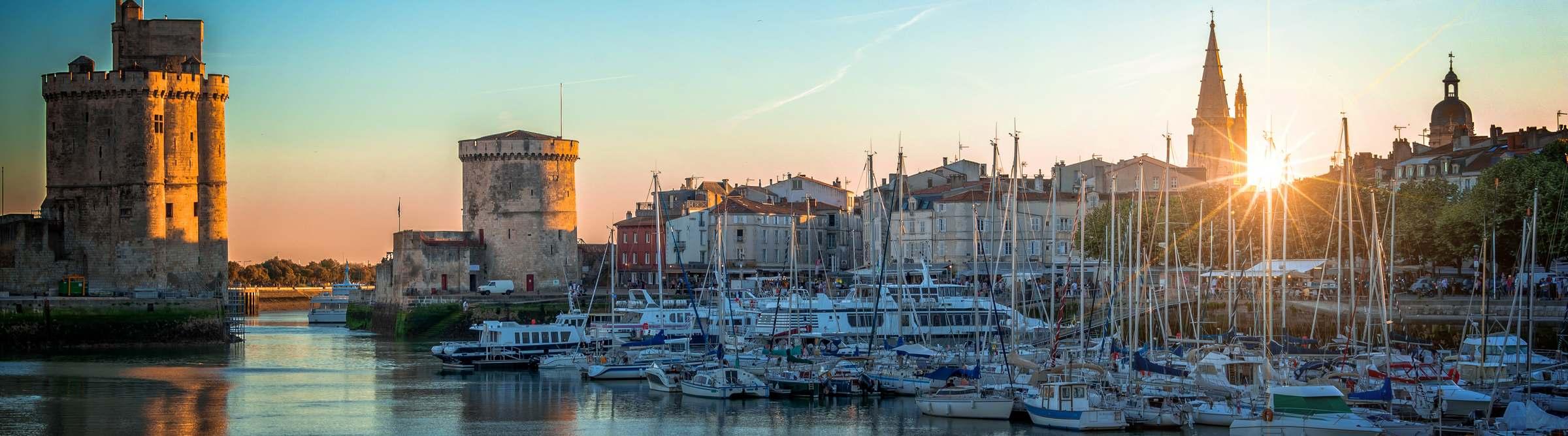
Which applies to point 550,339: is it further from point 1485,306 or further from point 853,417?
point 1485,306

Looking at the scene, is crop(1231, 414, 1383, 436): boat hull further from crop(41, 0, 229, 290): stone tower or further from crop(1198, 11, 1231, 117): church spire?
crop(1198, 11, 1231, 117): church spire

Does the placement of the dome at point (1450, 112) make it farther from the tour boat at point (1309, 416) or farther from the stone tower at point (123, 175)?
the tour boat at point (1309, 416)

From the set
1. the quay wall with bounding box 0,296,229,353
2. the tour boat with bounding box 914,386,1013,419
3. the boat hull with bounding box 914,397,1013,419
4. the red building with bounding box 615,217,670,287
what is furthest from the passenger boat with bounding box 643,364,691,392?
the red building with bounding box 615,217,670,287

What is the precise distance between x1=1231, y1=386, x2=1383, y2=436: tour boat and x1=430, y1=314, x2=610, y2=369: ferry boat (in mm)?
23210

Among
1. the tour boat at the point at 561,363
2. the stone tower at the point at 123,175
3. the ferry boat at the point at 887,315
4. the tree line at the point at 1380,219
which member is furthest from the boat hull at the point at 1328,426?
the stone tower at the point at 123,175

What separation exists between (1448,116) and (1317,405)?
284 ft

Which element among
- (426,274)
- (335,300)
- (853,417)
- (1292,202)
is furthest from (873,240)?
(335,300)

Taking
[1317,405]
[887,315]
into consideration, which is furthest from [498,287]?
[1317,405]

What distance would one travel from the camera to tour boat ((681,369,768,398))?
37.8 metres

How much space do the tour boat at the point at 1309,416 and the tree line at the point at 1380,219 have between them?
14.1 m

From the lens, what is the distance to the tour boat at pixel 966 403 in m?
32.5

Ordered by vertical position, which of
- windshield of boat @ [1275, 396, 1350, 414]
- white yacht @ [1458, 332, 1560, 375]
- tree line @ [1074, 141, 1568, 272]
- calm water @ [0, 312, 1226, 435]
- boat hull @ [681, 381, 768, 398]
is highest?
tree line @ [1074, 141, 1568, 272]

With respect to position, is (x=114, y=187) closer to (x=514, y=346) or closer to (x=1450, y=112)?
(x=514, y=346)

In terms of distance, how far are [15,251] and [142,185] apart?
16.3ft
